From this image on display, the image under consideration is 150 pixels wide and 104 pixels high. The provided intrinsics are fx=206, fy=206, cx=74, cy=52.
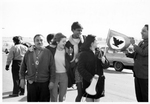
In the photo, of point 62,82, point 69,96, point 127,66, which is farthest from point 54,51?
point 127,66

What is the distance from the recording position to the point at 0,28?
439cm

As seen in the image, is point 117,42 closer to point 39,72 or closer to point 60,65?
point 60,65

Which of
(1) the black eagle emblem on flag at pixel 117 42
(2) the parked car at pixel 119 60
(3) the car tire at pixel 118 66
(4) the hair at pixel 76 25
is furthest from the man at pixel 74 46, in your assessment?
(3) the car tire at pixel 118 66

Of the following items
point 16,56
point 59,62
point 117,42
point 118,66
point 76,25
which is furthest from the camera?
point 118,66

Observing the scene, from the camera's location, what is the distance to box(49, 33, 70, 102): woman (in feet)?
13.5

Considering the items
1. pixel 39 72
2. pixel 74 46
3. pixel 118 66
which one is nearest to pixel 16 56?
pixel 74 46

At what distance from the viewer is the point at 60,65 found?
4.15 metres

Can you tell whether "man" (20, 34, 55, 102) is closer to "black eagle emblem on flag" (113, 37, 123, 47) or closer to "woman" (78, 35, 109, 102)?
"woman" (78, 35, 109, 102)

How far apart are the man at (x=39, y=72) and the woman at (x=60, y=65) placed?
215mm

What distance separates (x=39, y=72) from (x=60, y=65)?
494 mm

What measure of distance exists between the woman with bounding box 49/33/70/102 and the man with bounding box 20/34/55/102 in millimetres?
215

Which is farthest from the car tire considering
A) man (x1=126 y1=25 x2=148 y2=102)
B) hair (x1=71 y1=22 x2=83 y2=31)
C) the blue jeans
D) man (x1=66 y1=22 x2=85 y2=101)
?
the blue jeans

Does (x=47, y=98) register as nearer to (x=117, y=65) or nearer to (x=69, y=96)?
(x=69, y=96)

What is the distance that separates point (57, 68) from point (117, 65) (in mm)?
7998
